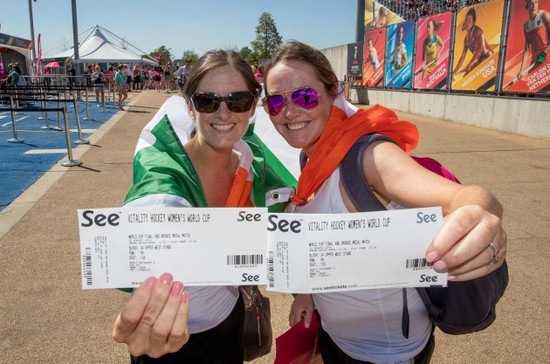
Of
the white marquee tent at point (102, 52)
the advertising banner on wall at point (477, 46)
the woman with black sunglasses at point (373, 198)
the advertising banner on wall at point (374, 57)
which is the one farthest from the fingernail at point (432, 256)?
the white marquee tent at point (102, 52)

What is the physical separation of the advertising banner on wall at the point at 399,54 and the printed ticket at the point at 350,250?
18675 mm

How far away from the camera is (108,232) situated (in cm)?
127

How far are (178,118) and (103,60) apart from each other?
31.7m

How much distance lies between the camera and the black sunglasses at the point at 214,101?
195 cm

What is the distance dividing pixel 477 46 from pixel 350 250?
1510cm

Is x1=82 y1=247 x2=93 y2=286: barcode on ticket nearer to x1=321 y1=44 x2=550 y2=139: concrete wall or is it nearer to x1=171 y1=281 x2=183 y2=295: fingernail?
x1=171 y1=281 x2=183 y2=295: fingernail

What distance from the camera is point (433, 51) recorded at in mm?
16625

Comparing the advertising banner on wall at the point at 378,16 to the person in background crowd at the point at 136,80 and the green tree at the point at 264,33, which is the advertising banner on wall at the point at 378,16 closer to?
the person in background crowd at the point at 136,80

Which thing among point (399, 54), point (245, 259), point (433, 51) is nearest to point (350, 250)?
point (245, 259)

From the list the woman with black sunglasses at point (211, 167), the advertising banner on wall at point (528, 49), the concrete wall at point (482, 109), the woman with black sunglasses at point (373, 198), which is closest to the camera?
the woman with black sunglasses at point (373, 198)

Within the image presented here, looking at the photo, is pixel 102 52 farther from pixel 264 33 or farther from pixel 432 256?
pixel 264 33

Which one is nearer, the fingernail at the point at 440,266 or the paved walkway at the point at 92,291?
the fingernail at the point at 440,266

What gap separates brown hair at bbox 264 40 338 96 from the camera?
72.4 inches

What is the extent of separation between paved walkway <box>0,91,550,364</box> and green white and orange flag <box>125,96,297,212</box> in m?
1.56
